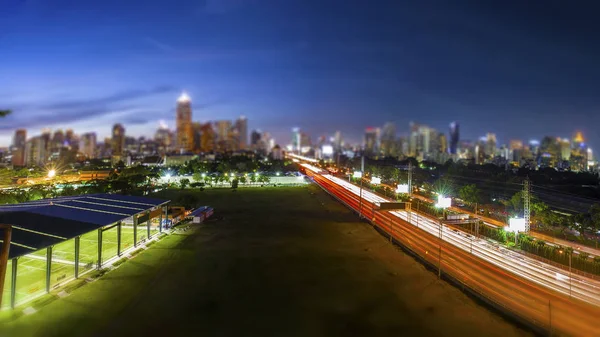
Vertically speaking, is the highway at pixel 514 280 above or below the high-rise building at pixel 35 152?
below

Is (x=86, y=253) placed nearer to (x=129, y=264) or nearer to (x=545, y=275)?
(x=129, y=264)

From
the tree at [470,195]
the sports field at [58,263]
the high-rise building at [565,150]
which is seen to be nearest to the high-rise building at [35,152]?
the sports field at [58,263]

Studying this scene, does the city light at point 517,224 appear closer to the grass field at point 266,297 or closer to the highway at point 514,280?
the highway at point 514,280

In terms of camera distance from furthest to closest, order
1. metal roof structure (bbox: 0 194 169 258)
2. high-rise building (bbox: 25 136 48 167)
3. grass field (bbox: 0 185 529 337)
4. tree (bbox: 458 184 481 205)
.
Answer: high-rise building (bbox: 25 136 48 167) → tree (bbox: 458 184 481 205) → metal roof structure (bbox: 0 194 169 258) → grass field (bbox: 0 185 529 337)

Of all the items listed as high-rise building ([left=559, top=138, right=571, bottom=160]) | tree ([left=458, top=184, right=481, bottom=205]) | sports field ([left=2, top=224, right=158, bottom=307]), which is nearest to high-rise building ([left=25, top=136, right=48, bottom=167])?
sports field ([left=2, top=224, right=158, bottom=307])

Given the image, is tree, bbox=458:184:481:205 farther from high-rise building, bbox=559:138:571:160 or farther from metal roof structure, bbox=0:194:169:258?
high-rise building, bbox=559:138:571:160

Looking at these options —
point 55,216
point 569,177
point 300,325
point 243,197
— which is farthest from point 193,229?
point 569,177
